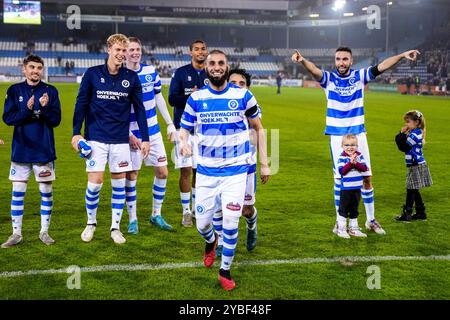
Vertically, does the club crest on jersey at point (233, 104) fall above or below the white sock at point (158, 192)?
above

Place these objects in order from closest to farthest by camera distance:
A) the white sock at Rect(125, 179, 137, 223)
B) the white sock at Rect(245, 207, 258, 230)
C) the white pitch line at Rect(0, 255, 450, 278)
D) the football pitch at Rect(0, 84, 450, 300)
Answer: the football pitch at Rect(0, 84, 450, 300)
the white pitch line at Rect(0, 255, 450, 278)
the white sock at Rect(245, 207, 258, 230)
the white sock at Rect(125, 179, 137, 223)

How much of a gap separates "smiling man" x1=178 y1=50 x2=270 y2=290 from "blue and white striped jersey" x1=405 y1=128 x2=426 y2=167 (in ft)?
9.74

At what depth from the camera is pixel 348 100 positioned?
22.3 ft

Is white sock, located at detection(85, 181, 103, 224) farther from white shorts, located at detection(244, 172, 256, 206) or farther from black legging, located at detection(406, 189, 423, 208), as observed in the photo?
black legging, located at detection(406, 189, 423, 208)

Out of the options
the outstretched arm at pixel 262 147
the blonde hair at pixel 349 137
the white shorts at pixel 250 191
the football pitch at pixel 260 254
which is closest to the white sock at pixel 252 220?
the white shorts at pixel 250 191

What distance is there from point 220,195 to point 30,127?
2487 mm

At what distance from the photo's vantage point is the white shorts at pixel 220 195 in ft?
16.4

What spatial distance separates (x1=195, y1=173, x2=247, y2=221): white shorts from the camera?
4988 millimetres

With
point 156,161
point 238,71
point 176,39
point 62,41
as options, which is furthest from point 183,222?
point 176,39

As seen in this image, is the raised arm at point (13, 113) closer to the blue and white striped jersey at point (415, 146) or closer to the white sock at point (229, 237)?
the white sock at point (229, 237)

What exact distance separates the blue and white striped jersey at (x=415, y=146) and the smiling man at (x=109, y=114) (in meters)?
3.44

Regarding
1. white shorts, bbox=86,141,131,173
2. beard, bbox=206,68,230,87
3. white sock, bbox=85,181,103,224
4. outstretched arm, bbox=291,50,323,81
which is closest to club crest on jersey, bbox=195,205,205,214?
beard, bbox=206,68,230,87

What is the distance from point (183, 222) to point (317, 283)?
264 cm

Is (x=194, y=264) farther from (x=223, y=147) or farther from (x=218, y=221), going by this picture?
(x=223, y=147)
